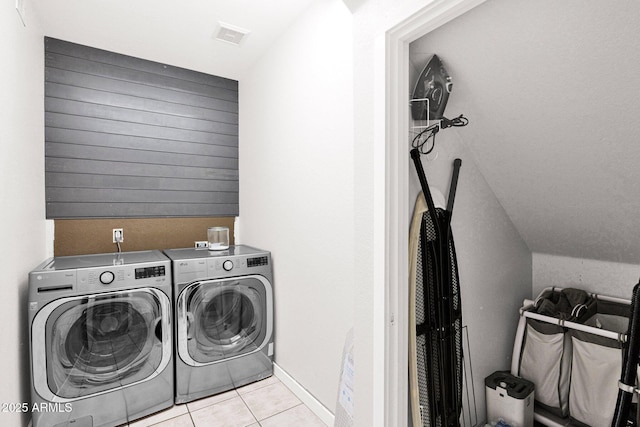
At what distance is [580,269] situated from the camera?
7.07ft

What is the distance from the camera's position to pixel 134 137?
2875 mm

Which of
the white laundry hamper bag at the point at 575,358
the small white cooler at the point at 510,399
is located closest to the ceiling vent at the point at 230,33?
the white laundry hamper bag at the point at 575,358

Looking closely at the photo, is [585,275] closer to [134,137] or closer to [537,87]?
[537,87]

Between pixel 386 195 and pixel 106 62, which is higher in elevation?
pixel 106 62

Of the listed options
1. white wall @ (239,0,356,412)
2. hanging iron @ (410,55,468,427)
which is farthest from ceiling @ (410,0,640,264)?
white wall @ (239,0,356,412)

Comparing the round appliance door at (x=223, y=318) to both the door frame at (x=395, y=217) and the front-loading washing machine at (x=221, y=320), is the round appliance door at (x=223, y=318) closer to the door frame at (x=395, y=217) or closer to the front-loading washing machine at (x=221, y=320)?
the front-loading washing machine at (x=221, y=320)

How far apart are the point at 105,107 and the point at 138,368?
2141mm

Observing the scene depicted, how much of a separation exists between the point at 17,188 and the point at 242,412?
6.52 feet

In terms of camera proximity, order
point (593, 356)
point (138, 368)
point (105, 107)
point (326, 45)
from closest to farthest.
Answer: point (593, 356) → point (326, 45) → point (138, 368) → point (105, 107)

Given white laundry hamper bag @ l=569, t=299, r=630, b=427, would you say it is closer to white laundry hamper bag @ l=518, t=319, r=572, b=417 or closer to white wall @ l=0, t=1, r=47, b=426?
white laundry hamper bag @ l=518, t=319, r=572, b=417

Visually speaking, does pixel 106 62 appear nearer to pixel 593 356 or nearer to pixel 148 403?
pixel 148 403

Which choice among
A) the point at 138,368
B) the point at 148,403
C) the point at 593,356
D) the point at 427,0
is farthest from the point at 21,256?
the point at 593,356

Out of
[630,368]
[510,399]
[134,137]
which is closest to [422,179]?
[630,368]

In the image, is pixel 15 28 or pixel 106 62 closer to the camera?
pixel 15 28
